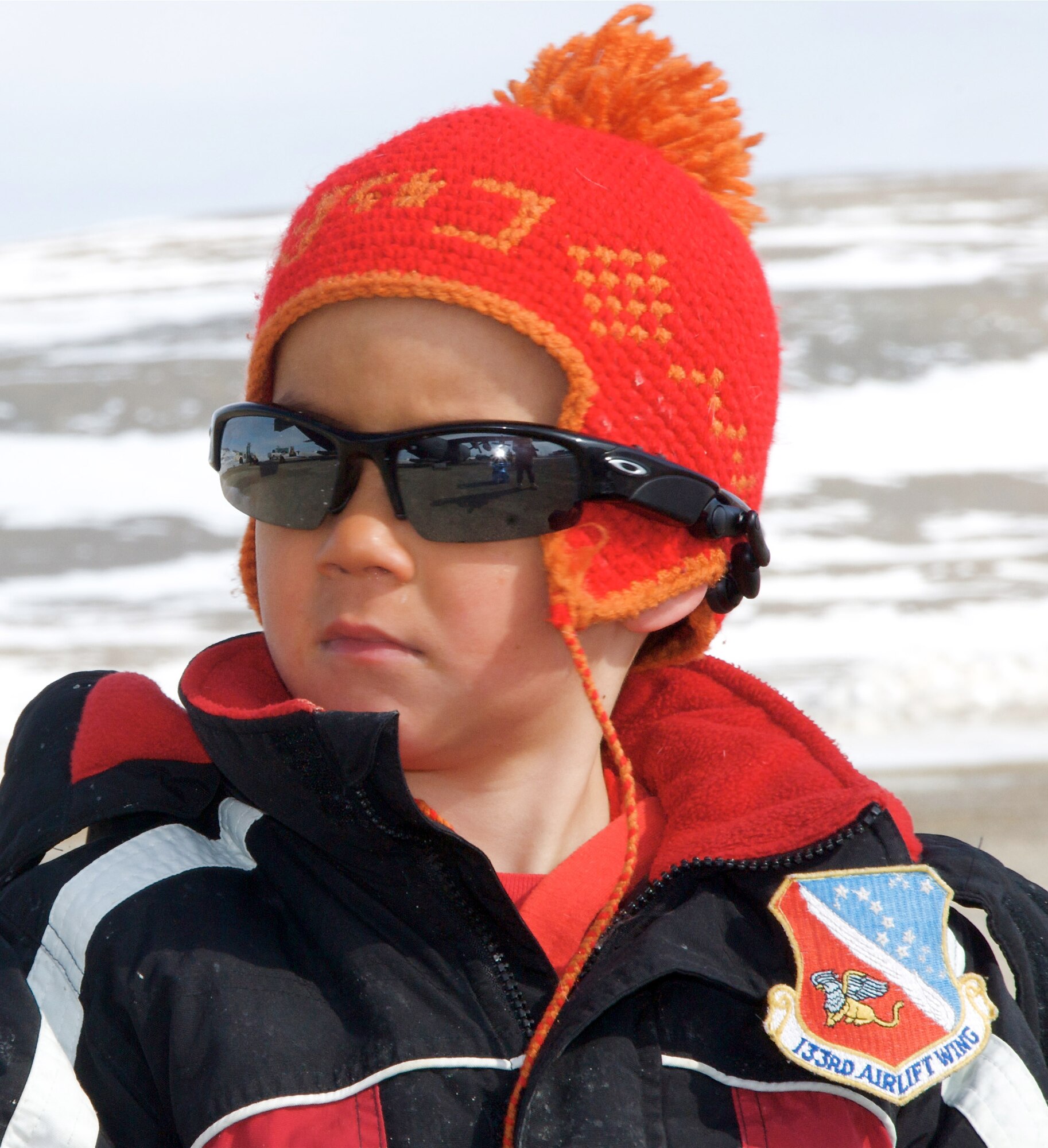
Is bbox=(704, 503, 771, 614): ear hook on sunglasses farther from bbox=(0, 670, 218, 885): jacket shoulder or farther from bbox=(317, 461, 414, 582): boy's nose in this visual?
bbox=(0, 670, 218, 885): jacket shoulder

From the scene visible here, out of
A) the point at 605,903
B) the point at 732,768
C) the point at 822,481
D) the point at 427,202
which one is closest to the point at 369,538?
the point at 427,202

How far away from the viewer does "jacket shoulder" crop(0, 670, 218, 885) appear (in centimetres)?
170

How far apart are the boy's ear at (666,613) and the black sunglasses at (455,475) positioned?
21 centimetres

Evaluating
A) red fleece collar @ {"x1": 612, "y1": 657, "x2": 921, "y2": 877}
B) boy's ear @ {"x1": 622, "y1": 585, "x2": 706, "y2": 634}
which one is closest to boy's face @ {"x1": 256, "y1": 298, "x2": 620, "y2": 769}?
boy's ear @ {"x1": 622, "y1": 585, "x2": 706, "y2": 634}

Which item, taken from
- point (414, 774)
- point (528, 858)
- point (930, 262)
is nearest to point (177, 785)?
point (414, 774)

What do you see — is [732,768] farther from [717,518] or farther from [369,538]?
[369,538]

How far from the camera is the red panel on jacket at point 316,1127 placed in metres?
1.47

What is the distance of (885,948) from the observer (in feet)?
5.60

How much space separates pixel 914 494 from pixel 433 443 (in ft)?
35.0

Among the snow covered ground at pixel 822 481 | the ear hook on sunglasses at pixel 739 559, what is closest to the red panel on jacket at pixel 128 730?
the ear hook on sunglasses at pixel 739 559

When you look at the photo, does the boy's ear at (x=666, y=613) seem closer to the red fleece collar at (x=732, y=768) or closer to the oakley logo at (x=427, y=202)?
the red fleece collar at (x=732, y=768)

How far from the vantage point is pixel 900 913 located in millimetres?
1750

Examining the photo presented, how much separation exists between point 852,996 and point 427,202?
1185 millimetres

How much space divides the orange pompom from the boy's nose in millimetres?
723
